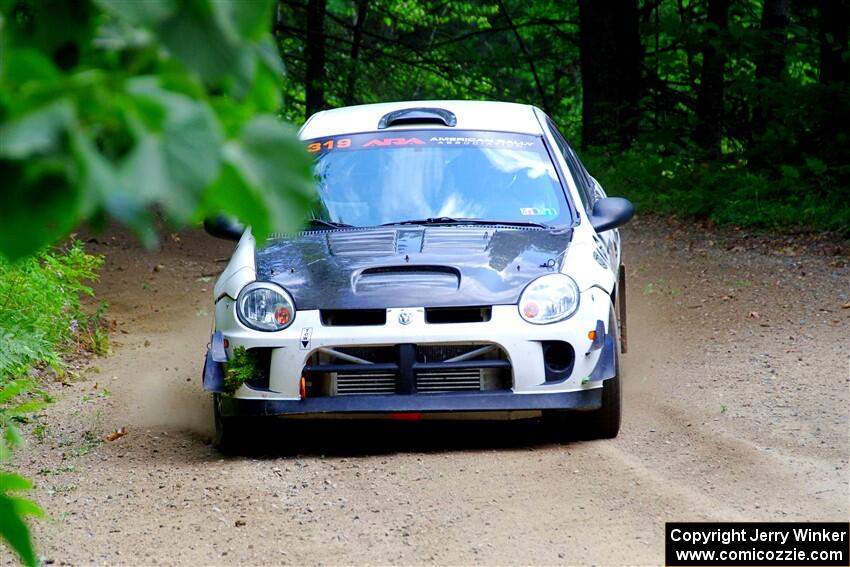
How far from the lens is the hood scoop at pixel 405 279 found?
6.09 meters

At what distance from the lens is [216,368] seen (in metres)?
6.27

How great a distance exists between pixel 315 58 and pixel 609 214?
669 inches

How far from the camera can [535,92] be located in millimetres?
38688

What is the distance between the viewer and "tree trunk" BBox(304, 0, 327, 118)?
22922 mm

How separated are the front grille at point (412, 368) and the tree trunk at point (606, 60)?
15123mm

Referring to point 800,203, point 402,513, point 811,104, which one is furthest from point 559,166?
point 811,104

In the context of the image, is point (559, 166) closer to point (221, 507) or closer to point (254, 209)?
point (221, 507)

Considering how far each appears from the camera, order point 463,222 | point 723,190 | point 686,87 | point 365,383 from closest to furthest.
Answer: point 365,383 < point 463,222 < point 723,190 < point 686,87

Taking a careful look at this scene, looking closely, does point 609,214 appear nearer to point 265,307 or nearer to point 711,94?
point 265,307

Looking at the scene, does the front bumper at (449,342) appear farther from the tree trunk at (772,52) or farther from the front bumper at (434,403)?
the tree trunk at (772,52)

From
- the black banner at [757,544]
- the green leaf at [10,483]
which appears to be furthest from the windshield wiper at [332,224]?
the green leaf at [10,483]

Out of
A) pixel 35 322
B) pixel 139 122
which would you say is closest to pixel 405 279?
pixel 35 322

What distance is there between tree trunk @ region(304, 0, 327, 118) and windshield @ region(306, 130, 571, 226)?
15.6 meters

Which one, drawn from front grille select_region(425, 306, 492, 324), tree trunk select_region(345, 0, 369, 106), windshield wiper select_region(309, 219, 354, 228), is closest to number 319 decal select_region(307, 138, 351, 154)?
windshield wiper select_region(309, 219, 354, 228)
